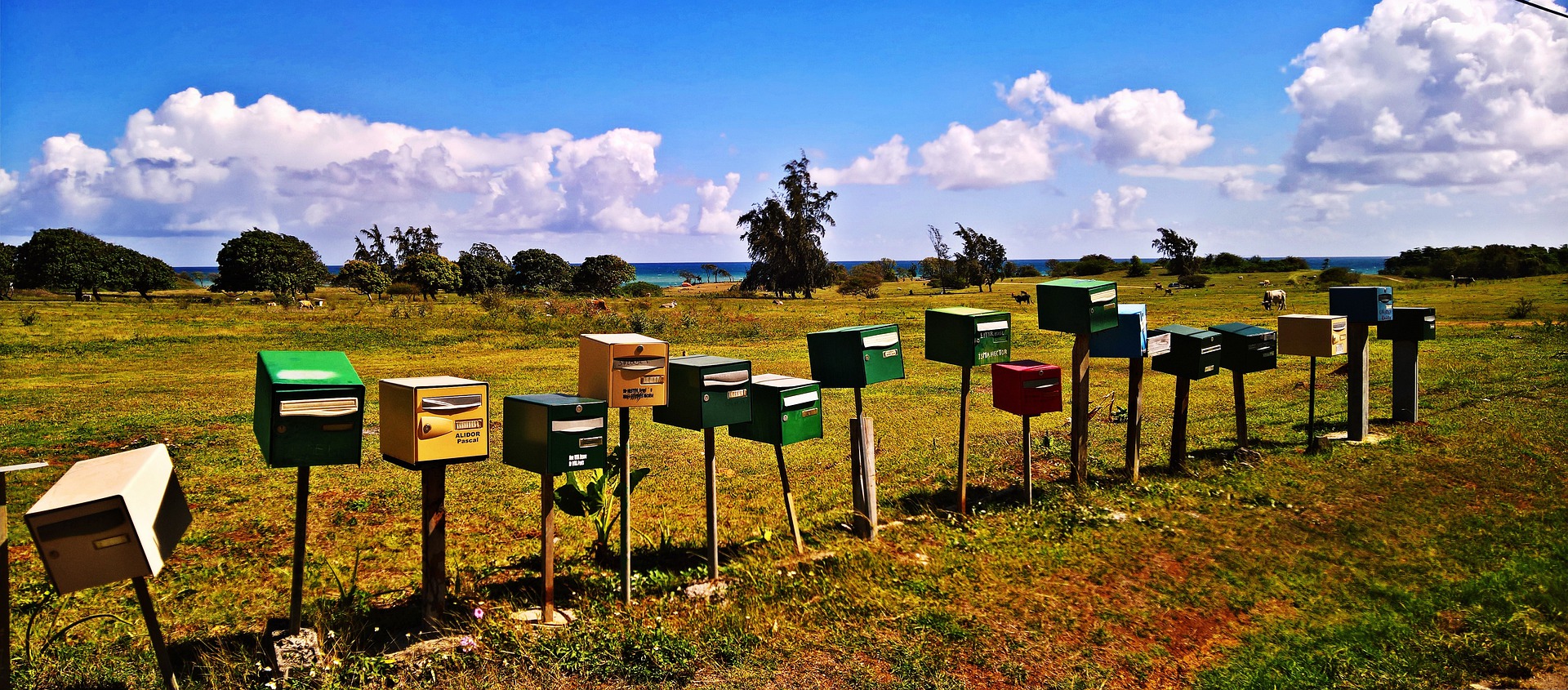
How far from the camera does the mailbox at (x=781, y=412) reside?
233 inches

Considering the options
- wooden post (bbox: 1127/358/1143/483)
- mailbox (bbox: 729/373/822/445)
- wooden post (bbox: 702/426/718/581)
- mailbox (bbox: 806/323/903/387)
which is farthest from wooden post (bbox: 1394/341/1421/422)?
wooden post (bbox: 702/426/718/581)

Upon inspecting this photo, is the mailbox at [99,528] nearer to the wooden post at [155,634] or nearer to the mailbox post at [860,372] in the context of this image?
the wooden post at [155,634]

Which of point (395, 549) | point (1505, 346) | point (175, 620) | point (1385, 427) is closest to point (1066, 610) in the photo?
point (395, 549)

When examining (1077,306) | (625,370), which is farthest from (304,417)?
(1077,306)

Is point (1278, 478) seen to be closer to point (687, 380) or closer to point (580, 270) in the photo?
point (687, 380)

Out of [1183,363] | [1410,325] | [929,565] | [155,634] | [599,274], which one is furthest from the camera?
[599,274]

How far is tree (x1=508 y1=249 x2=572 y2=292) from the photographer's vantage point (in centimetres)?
7719

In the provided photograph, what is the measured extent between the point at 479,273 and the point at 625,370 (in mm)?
72384

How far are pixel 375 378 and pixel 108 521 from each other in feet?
46.7

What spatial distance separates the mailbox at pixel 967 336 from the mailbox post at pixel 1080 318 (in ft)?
1.53

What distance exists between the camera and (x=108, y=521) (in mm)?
3617

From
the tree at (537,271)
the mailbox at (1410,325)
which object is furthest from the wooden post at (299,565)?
the tree at (537,271)

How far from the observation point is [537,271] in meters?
77.4

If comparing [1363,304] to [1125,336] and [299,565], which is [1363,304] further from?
[299,565]
